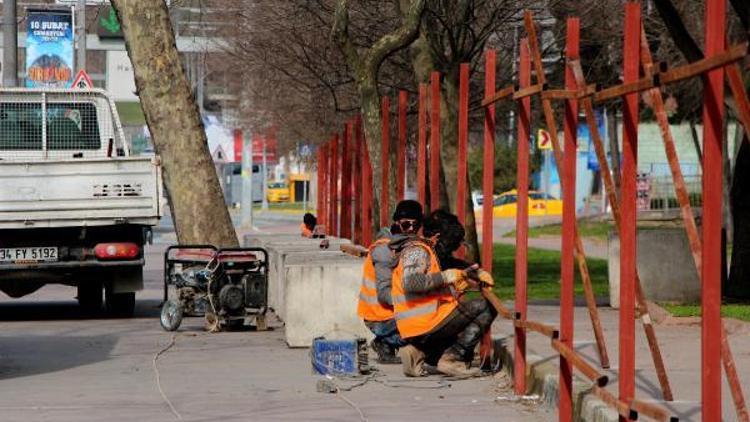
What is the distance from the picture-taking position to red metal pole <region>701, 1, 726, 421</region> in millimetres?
7234

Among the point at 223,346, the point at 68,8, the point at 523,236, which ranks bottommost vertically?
the point at 223,346

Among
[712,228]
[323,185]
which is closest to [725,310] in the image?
[712,228]

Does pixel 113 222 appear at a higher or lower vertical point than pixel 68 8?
lower

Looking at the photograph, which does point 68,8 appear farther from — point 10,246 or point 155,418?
point 155,418

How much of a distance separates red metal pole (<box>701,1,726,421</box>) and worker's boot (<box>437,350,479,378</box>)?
546 centimetres

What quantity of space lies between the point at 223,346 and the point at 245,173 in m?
41.9

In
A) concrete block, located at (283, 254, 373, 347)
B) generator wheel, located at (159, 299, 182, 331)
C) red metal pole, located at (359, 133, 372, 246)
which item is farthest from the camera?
red metal pole, located at (359, 133, 372, 246)

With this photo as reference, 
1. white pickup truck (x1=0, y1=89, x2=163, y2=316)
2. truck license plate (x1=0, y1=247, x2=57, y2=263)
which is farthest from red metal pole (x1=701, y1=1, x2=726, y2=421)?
truck license plate (x1=0, y1=247, x2=57, y2=263)

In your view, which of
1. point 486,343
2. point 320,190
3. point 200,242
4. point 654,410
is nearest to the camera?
point 654,410

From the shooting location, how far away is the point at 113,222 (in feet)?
61.7

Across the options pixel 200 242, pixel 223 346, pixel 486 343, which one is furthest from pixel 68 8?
pixel 486 343

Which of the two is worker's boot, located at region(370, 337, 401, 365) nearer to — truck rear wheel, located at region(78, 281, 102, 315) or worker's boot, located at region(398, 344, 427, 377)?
worker's boot, located at region(398, 344, 427, 377)

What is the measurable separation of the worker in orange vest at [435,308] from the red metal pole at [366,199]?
7504 millimetres

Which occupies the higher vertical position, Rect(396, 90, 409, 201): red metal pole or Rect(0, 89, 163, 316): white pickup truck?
Rect(396, 90, 409, 201): red metal pole
